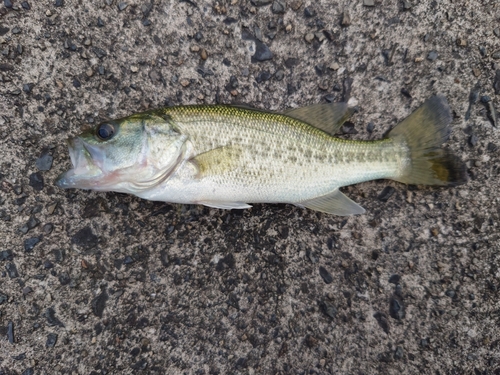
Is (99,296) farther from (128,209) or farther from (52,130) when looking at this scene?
(52,130)

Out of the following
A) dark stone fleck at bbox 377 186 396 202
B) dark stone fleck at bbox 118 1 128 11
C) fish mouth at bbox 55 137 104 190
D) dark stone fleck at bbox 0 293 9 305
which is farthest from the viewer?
dark stone fleck at bbox 377 186 396 202

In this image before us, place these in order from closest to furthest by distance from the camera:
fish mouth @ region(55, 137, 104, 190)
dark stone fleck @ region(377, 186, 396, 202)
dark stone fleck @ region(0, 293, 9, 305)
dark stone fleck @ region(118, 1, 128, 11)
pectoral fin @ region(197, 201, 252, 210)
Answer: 1. fish mouth @ region(55, 137, 104, 190)
2. pectoral fin @ region(197, 201, 252, 210)
3. dark stone fleck @ region(0, 293, 9, 305)
4. dark stone fleck @ region(118, 1, 128, 11)
5. dark stone fleck @ region(377, 186, 396, 202)

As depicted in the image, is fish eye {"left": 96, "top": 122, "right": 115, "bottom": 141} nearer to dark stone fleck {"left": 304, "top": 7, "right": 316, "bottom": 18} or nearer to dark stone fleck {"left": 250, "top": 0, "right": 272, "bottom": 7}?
dark stone fleck {"left": 250, "top": 0, "right": 272, "bottom": 7}

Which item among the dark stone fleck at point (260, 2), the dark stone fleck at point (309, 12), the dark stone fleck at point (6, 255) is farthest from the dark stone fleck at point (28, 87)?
the dark stone fleck at point (309, 12)

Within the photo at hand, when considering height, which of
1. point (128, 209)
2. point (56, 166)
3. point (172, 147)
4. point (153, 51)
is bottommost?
point (128, 209)

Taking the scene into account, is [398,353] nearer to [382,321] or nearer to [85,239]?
[382,321]

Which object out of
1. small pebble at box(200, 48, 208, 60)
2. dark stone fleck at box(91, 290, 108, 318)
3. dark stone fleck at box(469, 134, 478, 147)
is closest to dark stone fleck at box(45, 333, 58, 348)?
dark stone fleck at box(91, 290, 108, 318)

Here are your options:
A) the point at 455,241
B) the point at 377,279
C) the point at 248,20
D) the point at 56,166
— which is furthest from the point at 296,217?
the point at 56,166
